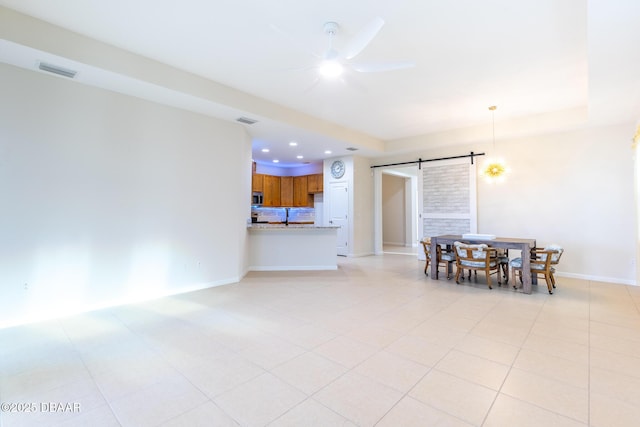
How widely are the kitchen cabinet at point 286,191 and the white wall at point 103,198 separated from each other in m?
4.96

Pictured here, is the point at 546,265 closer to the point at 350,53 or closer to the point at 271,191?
the point at 350,53

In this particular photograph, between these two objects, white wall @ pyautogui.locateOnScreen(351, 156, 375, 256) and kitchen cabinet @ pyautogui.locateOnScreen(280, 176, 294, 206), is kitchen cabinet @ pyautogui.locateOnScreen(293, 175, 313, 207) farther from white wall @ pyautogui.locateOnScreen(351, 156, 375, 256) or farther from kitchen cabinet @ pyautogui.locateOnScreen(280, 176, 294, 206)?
white wall @ pyautogui.locateOnScreen(351, 156, 375, 256)

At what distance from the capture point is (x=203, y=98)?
4102 millimetres

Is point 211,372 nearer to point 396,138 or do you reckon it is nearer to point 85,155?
point 85,155

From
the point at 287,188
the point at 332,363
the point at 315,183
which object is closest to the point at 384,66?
the point at 332,363

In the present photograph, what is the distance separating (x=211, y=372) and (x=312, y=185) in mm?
7661

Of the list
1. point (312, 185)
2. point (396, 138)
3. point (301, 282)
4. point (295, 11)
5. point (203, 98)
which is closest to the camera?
point (295, 11)

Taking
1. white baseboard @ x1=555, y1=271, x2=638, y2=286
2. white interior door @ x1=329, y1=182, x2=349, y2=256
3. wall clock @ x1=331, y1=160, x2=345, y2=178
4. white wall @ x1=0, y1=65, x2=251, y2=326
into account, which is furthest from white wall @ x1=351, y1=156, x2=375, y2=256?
white baseboard @ x1=555, y1=271, x2=638, y2=286

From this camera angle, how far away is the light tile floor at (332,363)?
1744mm

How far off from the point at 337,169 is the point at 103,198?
581cm

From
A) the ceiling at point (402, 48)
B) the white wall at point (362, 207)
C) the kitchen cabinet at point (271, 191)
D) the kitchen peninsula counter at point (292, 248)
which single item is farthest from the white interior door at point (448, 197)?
the kitchen cabinet at point (271, 191)

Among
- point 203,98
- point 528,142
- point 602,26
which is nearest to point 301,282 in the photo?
point 203,98

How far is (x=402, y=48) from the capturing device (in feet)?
10.9

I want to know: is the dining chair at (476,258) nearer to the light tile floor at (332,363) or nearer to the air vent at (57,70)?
the light tile floor at (332,363)
